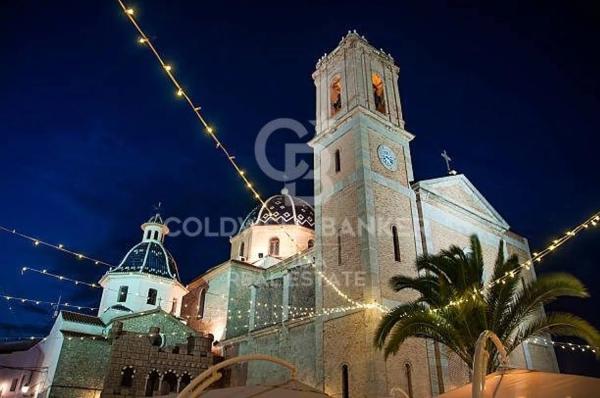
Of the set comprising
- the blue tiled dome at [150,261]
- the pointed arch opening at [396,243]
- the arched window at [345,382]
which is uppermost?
the blue tiled dome at [150,261]

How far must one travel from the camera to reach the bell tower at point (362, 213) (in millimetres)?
13930

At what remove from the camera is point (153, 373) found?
18031 millimetres

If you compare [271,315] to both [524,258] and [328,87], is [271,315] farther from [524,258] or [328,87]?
[524,258]

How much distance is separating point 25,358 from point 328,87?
24.2 m

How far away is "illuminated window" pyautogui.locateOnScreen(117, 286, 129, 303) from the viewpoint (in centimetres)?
2588

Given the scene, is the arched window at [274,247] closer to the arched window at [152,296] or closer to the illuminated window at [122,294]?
the arched window at [152,296]

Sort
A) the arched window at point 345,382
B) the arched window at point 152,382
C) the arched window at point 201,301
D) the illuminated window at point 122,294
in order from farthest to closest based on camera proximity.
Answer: the arched window at point 201,301
the illuminated window at point 122,294
the arched window at point 152,382
the arched window at point 345,382

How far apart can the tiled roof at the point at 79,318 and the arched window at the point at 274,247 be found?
1089 cm

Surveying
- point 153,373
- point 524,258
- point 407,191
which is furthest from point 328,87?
point 153,373

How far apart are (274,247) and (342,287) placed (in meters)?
12.9

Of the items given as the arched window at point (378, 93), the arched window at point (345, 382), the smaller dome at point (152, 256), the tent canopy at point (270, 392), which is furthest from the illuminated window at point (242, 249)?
the tent canopy at point (270, 392)

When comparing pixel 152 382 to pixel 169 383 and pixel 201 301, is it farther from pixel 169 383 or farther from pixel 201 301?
pixel 201 301

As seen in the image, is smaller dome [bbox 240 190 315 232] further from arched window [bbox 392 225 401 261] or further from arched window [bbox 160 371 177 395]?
arched window [bbox 392 225 401 261]

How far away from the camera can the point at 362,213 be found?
15.9 m
